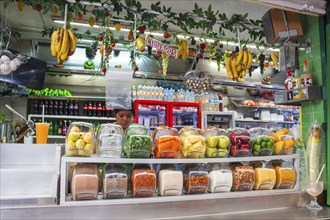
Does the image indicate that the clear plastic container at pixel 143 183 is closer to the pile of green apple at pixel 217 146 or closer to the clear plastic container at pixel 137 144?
the clear plastic container at pixel 137 144

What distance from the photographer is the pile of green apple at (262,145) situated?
210cm

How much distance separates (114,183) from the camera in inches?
67.1

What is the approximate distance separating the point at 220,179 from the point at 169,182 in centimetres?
38

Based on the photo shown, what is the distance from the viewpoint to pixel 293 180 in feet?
7.04

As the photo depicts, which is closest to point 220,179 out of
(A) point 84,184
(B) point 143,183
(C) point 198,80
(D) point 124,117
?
(B) point 143,183

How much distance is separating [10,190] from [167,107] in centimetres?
435

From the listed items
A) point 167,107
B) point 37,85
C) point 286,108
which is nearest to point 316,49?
point 167,107

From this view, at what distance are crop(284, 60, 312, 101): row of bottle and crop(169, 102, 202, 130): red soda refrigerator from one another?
334 cm

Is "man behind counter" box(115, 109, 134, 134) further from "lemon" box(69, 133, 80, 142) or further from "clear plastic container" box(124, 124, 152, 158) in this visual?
"lemon" box(69, 133, 80, 142)

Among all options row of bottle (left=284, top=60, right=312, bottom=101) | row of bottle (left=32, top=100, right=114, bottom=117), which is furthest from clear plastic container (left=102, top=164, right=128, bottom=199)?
row of bottle (left=32, top=100, right=114, bottom=117)

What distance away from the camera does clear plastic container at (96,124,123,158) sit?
1.75 meters

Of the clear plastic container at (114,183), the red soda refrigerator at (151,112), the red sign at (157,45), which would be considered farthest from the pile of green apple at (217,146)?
the red soda refrigerator at (151,112)

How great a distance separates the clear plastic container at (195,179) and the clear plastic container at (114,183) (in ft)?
1.38

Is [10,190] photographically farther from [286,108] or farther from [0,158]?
[286,108]
